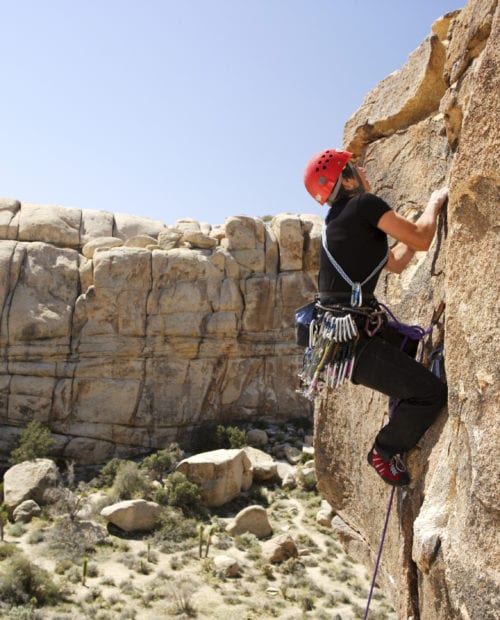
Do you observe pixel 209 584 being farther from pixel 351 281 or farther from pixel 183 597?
pixel 351 281

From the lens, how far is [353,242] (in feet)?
12.4

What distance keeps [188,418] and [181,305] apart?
452 cm

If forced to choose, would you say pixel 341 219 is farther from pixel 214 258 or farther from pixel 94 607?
pixel 214 258

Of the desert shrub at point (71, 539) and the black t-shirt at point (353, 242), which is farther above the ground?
the black t-shirt at point (353, 242)

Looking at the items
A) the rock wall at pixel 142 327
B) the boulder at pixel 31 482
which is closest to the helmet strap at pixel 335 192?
the boulder at pixel 31 482

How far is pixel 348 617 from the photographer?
13.7 m

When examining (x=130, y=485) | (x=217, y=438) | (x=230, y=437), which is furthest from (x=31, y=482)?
(x=230, y=437)

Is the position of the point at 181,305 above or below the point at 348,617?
above

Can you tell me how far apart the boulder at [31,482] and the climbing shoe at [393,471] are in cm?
1714

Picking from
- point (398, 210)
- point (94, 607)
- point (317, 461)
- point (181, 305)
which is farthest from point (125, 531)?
point (398, 210)

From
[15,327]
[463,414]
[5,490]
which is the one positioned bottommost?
[5,490]

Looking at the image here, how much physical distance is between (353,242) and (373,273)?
0.23 meters

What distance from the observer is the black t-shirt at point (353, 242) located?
3711mm

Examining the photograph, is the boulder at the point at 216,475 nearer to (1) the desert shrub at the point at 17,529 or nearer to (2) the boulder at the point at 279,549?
(2) the boulder at the point at 279,549
